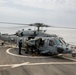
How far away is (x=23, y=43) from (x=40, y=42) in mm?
4268

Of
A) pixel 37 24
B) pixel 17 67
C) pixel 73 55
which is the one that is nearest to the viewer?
pixel 17 67

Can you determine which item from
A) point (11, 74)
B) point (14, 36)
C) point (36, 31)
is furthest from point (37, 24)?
point (11, 74)

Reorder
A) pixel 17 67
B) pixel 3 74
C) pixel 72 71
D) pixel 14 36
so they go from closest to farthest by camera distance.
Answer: pixel 3 74 < pixel 72 71 < pixel 17 67 < pixel 14 36

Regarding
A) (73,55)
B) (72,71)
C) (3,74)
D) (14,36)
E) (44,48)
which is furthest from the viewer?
(14,36)

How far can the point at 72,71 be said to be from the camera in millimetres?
16516

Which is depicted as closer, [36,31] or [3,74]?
[3,74]

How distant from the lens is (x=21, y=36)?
32.0 metres

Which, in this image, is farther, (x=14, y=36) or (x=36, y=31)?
(x=14, y=36)

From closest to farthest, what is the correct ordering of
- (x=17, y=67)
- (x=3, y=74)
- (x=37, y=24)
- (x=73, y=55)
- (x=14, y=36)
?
(x=3, y=74) < (x=17, y=67) < (x=73, y=55) < (x=37, y=24) < (x=14, y=36)

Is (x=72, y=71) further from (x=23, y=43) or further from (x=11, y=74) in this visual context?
(x=23, y=43)

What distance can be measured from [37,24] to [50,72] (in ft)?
49.5

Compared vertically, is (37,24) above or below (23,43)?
above

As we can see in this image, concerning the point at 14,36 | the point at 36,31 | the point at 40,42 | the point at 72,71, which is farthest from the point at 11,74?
the point at 14,36

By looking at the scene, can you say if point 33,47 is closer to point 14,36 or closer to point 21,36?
point 21,36
